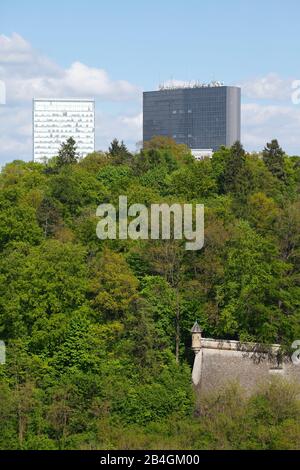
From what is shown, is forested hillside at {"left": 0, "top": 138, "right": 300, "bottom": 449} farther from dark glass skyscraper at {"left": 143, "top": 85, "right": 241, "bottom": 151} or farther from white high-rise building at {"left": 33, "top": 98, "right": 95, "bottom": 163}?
white high-rise building at {"left": 33, "top": 98, "right": 95, "bottom": 163}

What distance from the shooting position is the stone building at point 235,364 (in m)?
48.4

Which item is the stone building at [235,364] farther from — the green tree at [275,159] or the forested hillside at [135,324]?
the green tree at [275,159]

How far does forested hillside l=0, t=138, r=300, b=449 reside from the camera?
45.0 meters

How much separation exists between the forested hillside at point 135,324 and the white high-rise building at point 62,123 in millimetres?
89560

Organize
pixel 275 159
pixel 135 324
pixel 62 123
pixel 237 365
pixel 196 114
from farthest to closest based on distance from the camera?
pixel 196 114
pixel 62 123
pixel 275 159
pixel 135 324
pixel 237 365

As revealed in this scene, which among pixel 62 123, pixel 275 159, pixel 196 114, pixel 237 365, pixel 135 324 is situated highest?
pixel 196 114

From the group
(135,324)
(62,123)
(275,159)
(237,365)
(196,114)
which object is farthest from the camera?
(196,114)

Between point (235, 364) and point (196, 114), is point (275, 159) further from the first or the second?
point (196, 114)

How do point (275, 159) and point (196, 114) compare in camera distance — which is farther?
point (196, 114)

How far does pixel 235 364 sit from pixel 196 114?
→ 102 meters

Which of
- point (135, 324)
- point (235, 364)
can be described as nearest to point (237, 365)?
point (235, 364)

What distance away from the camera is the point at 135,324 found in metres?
49.9

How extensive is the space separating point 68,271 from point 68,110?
103m
